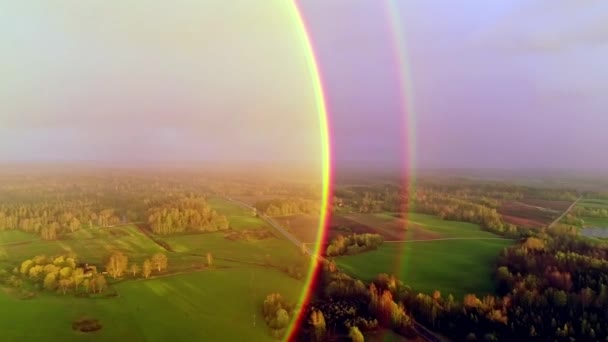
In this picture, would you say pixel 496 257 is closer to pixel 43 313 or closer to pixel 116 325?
pixel 116 325

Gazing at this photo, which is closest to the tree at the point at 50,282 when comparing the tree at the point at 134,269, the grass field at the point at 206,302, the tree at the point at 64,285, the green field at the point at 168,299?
the tree at the point at 64,285

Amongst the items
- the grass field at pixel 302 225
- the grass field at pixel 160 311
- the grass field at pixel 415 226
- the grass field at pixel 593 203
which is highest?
the grass field at pixel 593 203

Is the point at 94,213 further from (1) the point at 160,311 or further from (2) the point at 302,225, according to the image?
(1) the point at 160,311

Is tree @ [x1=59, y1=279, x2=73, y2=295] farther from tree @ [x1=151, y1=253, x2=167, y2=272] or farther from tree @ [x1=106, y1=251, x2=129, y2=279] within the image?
tree @ [x1=151, y1=253, x2=167, y2=272]

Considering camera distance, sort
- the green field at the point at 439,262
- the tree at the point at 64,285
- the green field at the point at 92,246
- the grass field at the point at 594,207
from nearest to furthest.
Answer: the tree at the point at 64,285, the green field at the point at 439,262, the green field at the point at 92,246, the grass field at the point at 594,207

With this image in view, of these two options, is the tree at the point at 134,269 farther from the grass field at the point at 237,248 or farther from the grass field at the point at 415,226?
the grass field at the point at 415,226

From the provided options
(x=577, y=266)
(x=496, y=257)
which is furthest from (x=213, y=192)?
(x=577, y=266)

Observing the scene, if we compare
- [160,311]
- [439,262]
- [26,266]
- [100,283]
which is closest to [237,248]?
[100,283]
